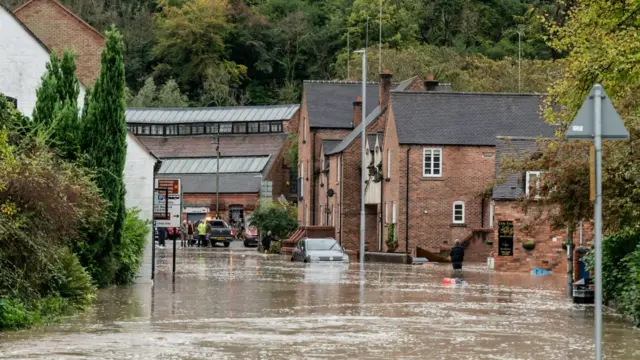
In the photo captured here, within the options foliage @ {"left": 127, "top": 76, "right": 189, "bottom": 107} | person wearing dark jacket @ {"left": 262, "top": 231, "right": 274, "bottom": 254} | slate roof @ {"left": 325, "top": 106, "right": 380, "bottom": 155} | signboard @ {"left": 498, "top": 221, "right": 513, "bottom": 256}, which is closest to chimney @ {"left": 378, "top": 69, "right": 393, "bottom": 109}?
slate roof @ {"left": 325, "top": 106, "right": 380, "bottom": 155}

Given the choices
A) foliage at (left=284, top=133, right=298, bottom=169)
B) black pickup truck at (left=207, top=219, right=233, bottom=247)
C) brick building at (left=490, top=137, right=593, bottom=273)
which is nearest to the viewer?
brick building at (left=490, top=137, right=593, bottom=273)

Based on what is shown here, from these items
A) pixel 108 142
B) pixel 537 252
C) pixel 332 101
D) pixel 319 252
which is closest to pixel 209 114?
pixel 332 101

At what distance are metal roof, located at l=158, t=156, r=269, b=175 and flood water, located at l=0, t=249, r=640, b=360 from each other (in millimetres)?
79457

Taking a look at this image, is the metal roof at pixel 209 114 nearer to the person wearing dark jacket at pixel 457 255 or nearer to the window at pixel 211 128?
the window at pixel 211 128

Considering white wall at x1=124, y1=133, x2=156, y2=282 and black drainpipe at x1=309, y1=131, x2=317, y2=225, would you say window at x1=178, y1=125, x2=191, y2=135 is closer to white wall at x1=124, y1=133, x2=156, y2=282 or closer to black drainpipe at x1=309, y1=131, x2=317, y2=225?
black drainpipe at x1=309, y1=131, x2=317, y2=225

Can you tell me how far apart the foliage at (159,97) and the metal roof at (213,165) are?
15260 millimetres

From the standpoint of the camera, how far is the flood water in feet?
52.3

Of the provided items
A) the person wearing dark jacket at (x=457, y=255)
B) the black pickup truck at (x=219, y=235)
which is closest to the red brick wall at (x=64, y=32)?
the person wearing dark jacket at (x=457, y=255)

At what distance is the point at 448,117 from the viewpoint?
6028 cm

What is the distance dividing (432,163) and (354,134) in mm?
12137

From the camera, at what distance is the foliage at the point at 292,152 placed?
100 metres

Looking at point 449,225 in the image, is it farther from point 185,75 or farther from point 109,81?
point 185,75

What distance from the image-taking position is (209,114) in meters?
121

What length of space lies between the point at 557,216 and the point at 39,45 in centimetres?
1497
